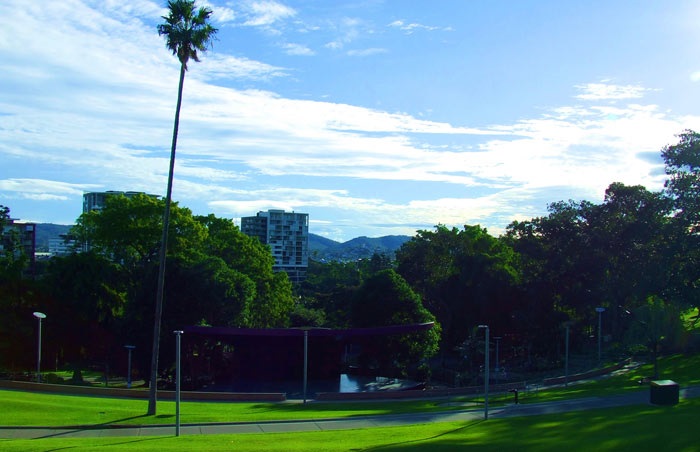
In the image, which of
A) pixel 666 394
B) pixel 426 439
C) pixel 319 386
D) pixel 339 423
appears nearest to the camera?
pixel 426 439

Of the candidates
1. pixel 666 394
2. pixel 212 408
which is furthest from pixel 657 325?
pixel 212 408

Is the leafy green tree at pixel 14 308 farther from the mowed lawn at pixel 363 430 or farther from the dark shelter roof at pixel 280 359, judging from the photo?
the mowed lawn at pixel 363 430

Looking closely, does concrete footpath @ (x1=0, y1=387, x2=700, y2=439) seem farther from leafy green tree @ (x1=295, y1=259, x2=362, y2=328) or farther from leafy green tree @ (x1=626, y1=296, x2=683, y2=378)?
leafy green tree @ (x1=295, y1=259, x2=362, y2=328)

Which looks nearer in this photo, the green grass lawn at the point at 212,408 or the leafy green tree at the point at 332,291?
the green grass lawn at the point at 212,408

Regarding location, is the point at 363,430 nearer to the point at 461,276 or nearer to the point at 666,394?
the point at 666,394

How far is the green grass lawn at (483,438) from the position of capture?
18.1 m

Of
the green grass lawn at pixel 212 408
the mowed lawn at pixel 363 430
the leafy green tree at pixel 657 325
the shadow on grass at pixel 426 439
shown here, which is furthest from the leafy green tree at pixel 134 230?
the leafy green tree at pixel 657 325

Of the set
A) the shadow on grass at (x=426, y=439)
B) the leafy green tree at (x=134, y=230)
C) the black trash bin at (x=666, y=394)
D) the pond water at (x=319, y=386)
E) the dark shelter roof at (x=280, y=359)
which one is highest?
the leafy green tree at (x=134, y=230)

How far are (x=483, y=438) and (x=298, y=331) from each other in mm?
26184

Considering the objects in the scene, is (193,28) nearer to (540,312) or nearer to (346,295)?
(540,312)

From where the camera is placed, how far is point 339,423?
2602cm

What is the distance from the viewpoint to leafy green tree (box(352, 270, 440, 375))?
161ft

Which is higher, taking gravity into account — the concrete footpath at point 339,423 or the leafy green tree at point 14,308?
the leafy green tree at point 14,308

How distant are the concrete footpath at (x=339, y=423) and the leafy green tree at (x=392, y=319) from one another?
1796 centimetres
